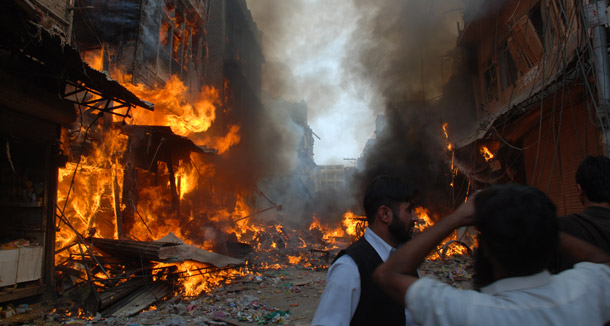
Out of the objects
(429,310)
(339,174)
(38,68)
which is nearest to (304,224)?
(38,68)

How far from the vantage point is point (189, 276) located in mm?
7871

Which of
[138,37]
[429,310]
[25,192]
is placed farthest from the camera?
[138,37]

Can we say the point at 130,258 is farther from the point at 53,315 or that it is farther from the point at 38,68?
the point at 38,68

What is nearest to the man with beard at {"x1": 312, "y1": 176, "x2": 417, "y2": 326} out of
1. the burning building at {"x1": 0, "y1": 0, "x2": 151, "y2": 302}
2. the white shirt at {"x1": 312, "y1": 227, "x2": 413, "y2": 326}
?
the white shirt at {"x1": 312, "y1": 227, "x2": 413, "y2": 326}

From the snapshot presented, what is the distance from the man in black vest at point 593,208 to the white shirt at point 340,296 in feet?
4.31

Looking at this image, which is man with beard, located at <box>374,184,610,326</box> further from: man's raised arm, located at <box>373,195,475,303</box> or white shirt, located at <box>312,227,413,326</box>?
white shirt, located at <box>312,227,413,326</box>

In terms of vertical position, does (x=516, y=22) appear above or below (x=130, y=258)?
above

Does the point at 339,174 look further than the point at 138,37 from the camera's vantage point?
Yes

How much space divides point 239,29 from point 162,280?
→ 21634mm

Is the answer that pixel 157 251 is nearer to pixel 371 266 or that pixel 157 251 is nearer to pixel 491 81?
pixel 371 266

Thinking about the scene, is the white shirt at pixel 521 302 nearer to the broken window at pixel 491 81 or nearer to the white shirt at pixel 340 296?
the white shirt at pixel 340 296

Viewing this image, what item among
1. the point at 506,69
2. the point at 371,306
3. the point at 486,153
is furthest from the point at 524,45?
the point at 371,306

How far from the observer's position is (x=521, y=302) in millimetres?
977

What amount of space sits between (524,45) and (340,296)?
10.5m
